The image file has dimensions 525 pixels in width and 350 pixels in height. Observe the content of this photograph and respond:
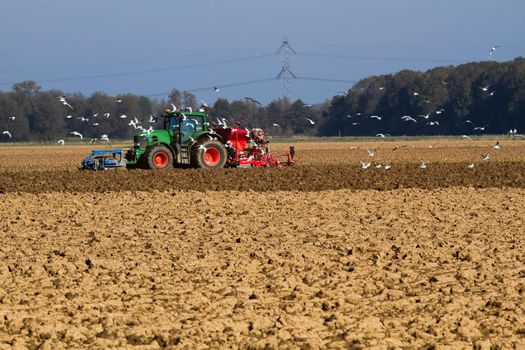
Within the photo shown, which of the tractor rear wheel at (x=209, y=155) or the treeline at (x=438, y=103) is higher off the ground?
the treeline at (x=438, y=103)

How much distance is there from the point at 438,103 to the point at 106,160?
8590 centimetres

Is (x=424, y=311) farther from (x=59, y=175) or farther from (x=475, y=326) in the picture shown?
(x=59, y=175)

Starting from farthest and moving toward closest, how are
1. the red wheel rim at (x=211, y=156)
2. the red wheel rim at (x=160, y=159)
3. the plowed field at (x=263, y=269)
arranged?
the red wheel rim at (x=211, y=156), the red wheel rim at (x=160, y=159), the plowed field at (x=263, y=269)

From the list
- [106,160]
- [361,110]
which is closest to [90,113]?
[361,110]

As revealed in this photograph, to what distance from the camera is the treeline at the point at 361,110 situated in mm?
105750

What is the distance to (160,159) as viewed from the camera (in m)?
32.8

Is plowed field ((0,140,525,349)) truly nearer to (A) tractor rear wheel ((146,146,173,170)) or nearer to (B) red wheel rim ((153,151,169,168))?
(A) tractor rear wheel ((146,146,173,170))

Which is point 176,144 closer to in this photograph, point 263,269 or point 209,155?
point 209,155

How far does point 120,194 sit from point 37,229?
6874mm

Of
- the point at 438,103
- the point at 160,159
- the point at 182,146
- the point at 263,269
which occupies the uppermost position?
the point at 438,103

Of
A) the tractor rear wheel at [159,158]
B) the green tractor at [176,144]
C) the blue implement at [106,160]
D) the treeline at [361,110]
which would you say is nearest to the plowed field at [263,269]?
the tractor rear wheel at [159,158]

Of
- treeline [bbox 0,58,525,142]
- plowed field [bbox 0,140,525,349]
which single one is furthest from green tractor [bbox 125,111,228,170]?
treeline [bbox 0,58,525,142]

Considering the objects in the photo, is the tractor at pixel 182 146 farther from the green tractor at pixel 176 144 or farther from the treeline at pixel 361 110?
the treeline at pixel 361 110

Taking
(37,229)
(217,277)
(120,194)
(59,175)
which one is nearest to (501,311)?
(217,277)
